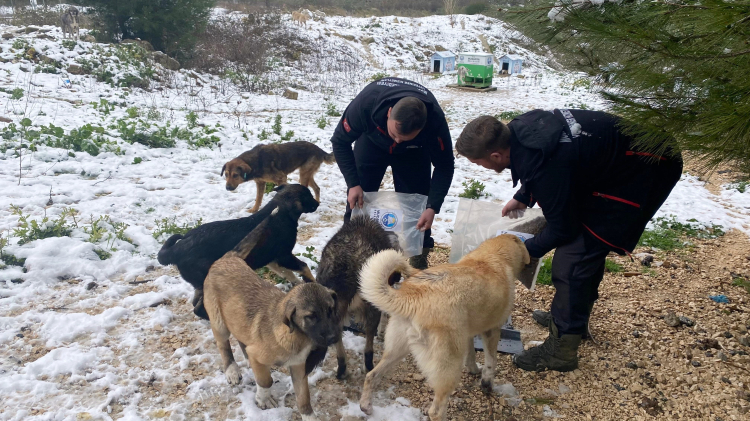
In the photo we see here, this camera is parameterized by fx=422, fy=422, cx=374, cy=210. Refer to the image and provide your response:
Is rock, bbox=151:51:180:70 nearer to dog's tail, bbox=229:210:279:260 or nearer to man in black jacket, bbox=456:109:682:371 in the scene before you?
dog's tail, bbox=229:210:279:260

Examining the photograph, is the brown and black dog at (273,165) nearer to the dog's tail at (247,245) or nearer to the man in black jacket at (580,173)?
the dog's tail at (247,245)

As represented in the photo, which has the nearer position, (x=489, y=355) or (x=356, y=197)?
(x=489, y=355)

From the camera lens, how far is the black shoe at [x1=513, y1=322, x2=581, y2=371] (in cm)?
346

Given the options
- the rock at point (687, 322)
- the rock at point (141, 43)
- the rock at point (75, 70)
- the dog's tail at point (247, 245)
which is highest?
the rock at point (141, 43)

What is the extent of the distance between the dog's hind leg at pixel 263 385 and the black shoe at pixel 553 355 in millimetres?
1917

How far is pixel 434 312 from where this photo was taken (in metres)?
2.70

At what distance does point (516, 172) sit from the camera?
317cm

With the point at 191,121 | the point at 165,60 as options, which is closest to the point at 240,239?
the point at 191,121

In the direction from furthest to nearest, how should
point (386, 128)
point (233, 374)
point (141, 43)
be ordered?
point (141, 43), point (386, 128), point (233, 374)

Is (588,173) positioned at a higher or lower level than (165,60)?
lower

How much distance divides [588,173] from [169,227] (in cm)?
469

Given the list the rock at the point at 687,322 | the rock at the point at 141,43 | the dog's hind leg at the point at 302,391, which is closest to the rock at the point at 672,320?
the rock at the point at 687,322

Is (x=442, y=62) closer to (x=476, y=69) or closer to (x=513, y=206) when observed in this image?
(x=476, y=69)

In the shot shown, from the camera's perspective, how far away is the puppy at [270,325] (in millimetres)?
2785
